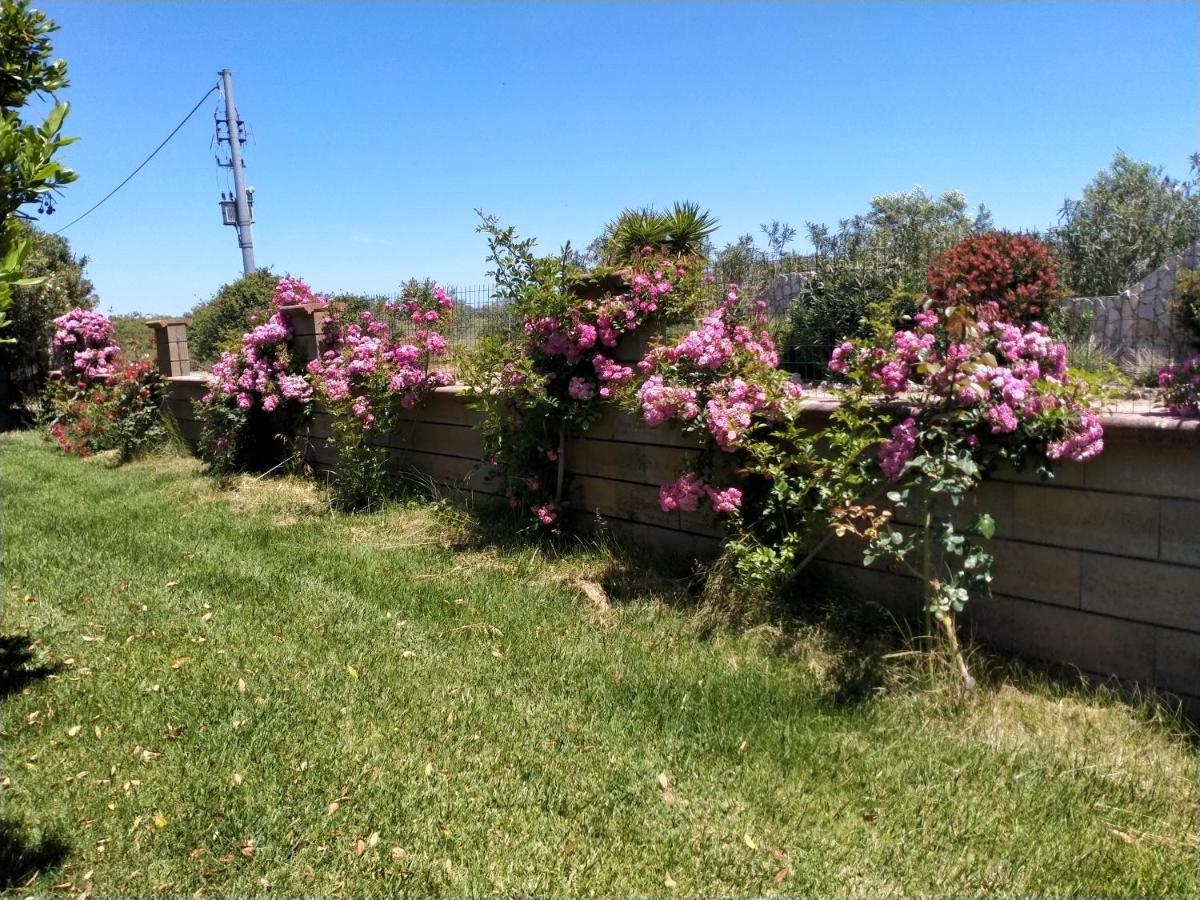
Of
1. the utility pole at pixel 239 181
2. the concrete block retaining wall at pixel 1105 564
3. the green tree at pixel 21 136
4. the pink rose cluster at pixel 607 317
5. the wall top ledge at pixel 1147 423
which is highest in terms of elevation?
the utility pole at pixel 239 181

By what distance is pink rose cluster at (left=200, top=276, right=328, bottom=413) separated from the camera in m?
8.06

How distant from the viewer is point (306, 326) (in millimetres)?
8031

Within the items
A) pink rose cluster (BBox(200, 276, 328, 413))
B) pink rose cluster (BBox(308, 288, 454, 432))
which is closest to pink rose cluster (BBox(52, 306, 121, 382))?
pink rose cluster (BBox(200, 276, 328, 413))

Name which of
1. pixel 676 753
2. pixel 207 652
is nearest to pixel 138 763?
pixel 207 652

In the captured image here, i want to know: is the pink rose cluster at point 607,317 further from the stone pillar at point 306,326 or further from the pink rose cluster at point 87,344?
the pink rose cluster at point 87,344

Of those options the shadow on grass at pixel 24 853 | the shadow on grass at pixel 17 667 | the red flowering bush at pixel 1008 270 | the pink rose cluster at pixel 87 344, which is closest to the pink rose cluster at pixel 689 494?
the shadow on grass at pixel 24 853

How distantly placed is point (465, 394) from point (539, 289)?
43.3 inches

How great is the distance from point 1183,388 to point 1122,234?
11.1m

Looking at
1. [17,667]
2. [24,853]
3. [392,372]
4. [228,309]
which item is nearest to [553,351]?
[392,372]

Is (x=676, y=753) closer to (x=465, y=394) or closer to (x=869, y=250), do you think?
(x=465, y=394)

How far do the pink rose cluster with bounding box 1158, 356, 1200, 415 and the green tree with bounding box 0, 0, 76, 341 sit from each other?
12.7ft

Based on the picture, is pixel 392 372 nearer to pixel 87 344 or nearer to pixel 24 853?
pixel 24 853

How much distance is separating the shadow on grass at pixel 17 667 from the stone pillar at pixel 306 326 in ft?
13.6

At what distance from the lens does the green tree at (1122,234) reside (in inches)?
468
